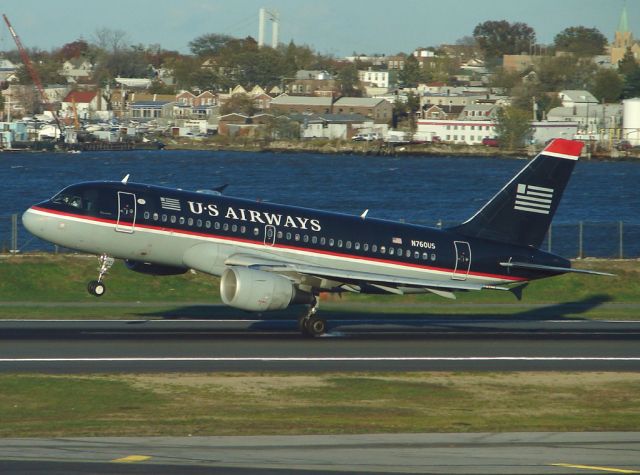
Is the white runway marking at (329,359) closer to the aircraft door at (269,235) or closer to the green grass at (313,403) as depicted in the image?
the green grass at (313,403)

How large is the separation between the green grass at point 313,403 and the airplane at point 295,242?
21.9 feet

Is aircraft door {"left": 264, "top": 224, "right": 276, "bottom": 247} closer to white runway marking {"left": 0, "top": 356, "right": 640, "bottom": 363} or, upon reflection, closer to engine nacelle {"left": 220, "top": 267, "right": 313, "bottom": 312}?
engine nacelle {"left": 220, "top": 267, "right": 313, "bottom": 312}

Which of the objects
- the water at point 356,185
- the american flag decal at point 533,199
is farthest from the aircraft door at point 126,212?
the water at point 356,185

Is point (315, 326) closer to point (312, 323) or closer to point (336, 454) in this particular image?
point (312, 323)

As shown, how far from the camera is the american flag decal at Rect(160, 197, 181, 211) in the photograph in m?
40.9

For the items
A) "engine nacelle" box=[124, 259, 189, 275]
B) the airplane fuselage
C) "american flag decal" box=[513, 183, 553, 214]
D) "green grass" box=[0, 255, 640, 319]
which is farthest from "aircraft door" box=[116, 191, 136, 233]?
"american flag decal" box=[513, 183, 553, 214]

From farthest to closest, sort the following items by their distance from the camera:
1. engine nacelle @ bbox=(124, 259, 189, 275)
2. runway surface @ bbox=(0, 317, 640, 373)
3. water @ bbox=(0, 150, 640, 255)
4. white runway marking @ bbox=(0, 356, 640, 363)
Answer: water @ bbox=(0, 150, 640, 255), engine nacelle @ bbox=(124, 259, 189, 275), runway surface @ bbox=(0, 317, 640, 373), white runway marking @ bbox=(0, 356, 640, 363)

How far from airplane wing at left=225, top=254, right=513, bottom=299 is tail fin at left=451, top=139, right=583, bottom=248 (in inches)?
171

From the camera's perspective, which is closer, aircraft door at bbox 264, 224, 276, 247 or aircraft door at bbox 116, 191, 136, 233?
aircraft door at bbox 116, 191, 136, 233

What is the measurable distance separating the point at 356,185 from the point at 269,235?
12127cm

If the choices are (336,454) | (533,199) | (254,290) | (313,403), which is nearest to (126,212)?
(254,290)

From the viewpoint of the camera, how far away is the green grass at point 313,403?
27.0 m

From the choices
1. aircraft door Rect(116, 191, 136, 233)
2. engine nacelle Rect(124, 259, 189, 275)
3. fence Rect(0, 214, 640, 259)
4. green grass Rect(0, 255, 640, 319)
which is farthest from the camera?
fence Rect(0, 214, 640, 259)

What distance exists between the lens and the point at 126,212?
133ft
